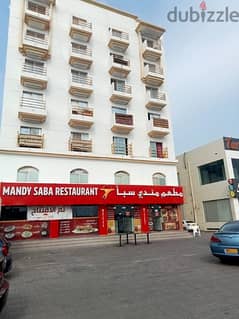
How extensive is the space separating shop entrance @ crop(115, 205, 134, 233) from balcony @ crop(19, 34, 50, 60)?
48.1 ft

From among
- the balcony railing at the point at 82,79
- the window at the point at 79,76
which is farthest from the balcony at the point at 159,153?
Result: the window at the point at 79,76

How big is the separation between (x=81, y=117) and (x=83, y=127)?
3.10ft

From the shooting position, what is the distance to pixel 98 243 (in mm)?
16562

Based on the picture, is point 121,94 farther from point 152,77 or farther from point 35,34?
point 35,34

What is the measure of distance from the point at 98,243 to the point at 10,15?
20.8 meters

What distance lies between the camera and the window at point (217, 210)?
78.2 ft

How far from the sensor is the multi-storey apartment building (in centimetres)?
1742

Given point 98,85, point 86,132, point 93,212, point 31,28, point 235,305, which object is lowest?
point 235,305

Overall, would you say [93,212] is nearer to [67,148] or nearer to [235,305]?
[67,148]

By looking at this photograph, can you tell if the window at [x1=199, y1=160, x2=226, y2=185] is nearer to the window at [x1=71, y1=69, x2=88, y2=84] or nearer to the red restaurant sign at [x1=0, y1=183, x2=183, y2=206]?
the red restaurant sign at [x1=0, y1=183, x2=183, y2=206]

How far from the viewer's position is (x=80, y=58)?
21.6m

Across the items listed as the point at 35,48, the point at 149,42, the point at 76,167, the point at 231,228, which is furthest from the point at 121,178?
the point at 149,42

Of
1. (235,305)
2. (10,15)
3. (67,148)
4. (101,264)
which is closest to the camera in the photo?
(235,305)

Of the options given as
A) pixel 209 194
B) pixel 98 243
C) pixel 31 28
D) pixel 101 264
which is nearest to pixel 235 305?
pixel 101 264
